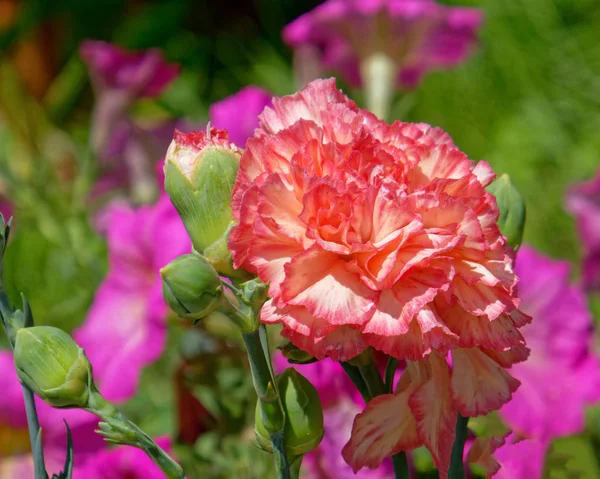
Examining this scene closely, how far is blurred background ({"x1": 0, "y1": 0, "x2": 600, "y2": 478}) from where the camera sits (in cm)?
56

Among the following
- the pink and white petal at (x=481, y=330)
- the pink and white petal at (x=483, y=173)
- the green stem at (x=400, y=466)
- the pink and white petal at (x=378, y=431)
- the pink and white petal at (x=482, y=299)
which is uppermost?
the pink and white petal at (x=483, y=173)

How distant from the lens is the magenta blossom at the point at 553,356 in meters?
0.48

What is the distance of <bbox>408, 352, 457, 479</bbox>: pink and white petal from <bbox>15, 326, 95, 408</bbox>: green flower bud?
107mm

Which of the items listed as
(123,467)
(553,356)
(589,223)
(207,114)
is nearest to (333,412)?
(123,467)

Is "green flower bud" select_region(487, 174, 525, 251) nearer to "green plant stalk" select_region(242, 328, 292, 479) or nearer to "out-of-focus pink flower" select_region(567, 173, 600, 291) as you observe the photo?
"green plant stalk" select_region(242, 328, 292, 479)

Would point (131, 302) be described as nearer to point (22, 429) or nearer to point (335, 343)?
point (22, 429)

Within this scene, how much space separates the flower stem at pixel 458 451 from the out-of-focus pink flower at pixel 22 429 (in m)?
0.20

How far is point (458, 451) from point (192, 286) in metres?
0.10

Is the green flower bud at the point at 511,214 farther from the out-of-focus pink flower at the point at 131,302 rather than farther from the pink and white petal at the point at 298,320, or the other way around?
the out-of-focus pink flower at the point at 131,302

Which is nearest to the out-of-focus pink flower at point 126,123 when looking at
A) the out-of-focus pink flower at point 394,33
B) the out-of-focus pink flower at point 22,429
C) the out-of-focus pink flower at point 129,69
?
the out-of-focus pink flower at point 129,69

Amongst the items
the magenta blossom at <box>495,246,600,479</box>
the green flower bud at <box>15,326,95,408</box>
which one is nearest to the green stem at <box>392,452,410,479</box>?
the green flower bud at <box>15,326,95,408</box>

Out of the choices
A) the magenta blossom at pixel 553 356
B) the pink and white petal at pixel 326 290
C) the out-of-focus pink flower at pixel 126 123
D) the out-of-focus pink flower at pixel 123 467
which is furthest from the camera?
the out-of-focus pink flower at pixel 126 123

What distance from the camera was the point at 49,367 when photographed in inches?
10.2

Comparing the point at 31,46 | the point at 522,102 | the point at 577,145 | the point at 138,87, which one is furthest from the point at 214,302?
the point at 31,46
